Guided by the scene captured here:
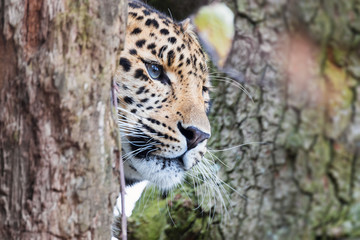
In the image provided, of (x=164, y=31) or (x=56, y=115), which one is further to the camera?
(x=164, y=31)

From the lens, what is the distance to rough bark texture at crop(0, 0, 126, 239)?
7.88ft

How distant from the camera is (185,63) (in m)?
3.74

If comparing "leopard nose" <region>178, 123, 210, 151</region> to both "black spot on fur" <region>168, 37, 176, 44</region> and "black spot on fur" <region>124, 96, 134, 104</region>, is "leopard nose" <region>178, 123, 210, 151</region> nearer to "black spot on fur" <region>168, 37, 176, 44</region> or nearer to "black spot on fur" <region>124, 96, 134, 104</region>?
"black spot on fur" <region>124, 96, 134, 104</region>

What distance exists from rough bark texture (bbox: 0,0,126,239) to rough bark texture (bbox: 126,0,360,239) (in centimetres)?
69

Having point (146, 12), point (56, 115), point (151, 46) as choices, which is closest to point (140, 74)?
point (151, 46)

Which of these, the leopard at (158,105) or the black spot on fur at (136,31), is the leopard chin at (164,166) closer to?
the leopard at (158,105)

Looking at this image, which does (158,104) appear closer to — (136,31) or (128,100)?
(128,100)

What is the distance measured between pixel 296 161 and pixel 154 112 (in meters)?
1.26

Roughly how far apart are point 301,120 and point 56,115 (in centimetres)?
102

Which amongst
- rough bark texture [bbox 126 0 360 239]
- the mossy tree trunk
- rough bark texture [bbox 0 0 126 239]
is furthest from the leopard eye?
rough bark texture [bbox 0 0 126 239]

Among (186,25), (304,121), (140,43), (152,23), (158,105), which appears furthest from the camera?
(186,25)

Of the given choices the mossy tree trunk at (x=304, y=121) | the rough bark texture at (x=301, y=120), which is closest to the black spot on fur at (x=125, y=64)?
the rough bark texture at (x=301, y=120)

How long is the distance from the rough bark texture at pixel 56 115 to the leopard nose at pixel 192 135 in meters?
0.89

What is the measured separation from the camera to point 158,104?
3.49 metres
